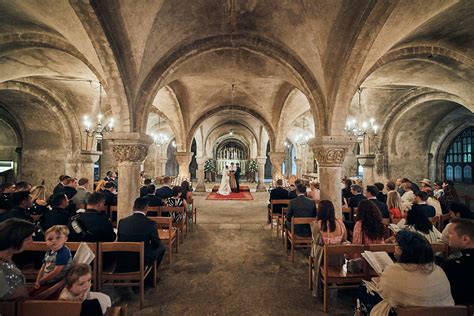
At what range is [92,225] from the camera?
9.98 feet

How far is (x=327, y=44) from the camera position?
16.0 feet

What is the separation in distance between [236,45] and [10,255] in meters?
5.40

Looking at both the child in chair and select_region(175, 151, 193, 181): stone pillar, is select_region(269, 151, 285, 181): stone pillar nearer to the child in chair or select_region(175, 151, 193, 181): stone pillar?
select_region(175, 151, 193, 181): stone pillar

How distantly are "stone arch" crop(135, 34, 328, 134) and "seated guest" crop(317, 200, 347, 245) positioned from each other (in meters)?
2.73

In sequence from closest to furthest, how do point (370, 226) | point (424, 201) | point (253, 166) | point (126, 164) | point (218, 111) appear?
point (370, 226)
point (424, 201)
point (126, 164)
point (218, 111)
point (253, 166)

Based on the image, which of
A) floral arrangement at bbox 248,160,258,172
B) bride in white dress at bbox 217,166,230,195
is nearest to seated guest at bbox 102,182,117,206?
bride in white dress at bbox 217,166,230,195

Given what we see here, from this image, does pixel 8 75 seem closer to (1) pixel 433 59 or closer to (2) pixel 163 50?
(2) pixel 163 50

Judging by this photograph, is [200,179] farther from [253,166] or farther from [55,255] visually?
[55,255]

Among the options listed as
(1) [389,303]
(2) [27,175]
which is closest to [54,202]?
(1) [389,303]

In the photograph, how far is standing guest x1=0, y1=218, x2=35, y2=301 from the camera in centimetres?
171

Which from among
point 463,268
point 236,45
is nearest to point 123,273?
point 463,268

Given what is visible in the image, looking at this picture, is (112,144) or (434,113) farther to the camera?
(434,113)

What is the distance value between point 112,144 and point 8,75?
4.34 meters

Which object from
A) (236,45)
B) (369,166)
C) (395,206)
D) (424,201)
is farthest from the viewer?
(369,166)
